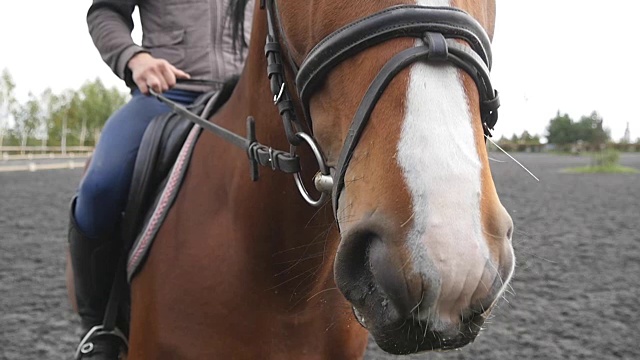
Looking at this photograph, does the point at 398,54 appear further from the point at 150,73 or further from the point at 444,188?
the point at 150,73

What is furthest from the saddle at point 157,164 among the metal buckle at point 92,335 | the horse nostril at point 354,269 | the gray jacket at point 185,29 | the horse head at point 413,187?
the horse nostril at point 354,269

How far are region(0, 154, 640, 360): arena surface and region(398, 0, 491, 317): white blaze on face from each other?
1.74 feet

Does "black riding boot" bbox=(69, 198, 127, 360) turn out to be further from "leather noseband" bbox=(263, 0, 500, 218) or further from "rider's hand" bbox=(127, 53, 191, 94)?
"leather noseband" bbox=(263, 0, 500, 218)

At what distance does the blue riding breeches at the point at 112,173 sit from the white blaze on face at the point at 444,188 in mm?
1644

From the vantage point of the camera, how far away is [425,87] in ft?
4.01

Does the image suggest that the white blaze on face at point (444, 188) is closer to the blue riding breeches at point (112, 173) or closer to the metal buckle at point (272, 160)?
the metal buckle at point (272, 160)

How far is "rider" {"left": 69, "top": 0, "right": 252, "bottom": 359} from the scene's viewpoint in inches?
97.2

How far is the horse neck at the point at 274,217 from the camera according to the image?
1.93 metres

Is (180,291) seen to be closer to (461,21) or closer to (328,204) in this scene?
(328,204)

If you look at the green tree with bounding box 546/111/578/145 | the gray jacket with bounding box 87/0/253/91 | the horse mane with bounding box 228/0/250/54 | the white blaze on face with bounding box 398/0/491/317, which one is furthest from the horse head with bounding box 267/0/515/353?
the green tree with bounding box 546/111/578/145

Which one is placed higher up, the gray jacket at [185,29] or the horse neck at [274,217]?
the gray jacket at [185,29]

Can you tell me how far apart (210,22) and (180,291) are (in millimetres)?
1283

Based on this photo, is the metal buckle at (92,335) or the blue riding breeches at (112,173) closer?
the blue riding breeches at (112,173)

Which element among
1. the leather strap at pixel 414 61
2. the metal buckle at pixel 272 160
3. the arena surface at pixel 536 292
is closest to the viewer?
the leather strap at pixel 414 61
